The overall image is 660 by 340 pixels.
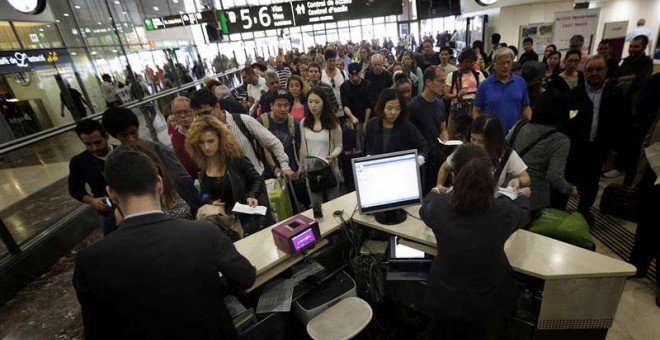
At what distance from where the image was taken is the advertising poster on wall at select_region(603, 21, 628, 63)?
6.65 meters

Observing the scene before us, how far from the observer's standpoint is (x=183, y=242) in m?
1.21

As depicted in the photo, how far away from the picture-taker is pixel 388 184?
2154mm

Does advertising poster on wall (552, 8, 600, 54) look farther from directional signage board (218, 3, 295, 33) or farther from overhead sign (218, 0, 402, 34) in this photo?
directional signage board (218, 3, 295, 33)

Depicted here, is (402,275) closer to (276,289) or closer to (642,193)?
(276,289)

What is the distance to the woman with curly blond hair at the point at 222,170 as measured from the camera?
8.05ft

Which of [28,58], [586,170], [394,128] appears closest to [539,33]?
[586,170]

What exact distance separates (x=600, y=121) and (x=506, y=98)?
100cm

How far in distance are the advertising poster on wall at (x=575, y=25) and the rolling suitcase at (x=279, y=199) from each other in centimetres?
723

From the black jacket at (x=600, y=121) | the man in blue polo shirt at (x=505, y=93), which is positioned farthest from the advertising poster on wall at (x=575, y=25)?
the man in blue polo shirt at (x=505, y=93)

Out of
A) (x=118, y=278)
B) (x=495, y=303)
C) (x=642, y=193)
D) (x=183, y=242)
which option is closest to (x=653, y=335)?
(x=642, y=193)

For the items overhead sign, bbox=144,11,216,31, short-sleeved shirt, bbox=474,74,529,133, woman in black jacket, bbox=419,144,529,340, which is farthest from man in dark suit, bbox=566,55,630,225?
overhead sign, bbox=144,11,216,31

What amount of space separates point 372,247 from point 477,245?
99 centimetres

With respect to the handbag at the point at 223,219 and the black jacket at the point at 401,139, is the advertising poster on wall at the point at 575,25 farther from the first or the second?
the handbag at the point at 223,219

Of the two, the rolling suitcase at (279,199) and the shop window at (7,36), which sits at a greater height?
the shop window at (7,36)
